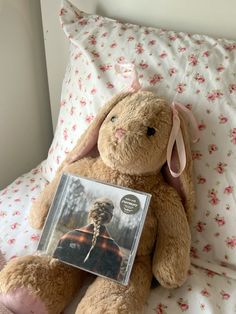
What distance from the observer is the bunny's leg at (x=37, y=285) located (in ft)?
2.53

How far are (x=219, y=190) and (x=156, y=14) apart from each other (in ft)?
1.70

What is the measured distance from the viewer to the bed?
2.91 feet

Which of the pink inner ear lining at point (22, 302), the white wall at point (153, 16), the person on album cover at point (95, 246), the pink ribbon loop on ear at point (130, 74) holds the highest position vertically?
the white wall at point (153, 16)

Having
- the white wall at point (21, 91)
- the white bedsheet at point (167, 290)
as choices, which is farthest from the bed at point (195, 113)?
the white wall at point (21, 91)

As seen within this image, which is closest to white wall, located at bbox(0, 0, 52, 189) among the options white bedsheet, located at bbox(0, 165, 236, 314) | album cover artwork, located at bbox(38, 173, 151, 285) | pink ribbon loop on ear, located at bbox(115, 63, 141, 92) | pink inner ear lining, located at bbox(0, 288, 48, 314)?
white bedsheet, located at bbox(0, 165, 236, 314)

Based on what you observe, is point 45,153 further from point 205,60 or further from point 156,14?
point 205,60

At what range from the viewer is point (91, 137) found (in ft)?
3.06

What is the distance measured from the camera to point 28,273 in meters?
0.80

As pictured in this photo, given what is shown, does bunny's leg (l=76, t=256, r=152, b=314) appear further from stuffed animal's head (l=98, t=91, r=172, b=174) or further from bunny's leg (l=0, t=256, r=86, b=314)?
stuffed animal's head (l=98, t=91, r=172, b=174)

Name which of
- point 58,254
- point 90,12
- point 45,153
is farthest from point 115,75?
point 45,153

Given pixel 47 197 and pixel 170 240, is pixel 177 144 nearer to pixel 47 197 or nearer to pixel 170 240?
pixel 170 240

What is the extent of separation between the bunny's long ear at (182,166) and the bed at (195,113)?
39 millimetres

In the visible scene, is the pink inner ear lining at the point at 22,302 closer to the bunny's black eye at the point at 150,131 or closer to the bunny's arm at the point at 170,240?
the bunny's arm at the point at 170,240

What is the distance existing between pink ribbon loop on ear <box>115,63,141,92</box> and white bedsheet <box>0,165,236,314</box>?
40 cm
